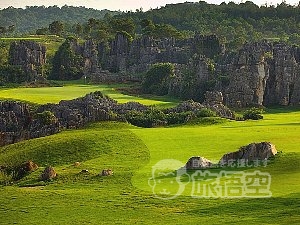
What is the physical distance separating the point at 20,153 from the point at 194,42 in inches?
3072

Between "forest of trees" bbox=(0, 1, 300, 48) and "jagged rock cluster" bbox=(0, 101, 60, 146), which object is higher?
"forest of trees" bbox=(0, 1, 300, 48)

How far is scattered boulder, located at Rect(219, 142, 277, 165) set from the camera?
30062mm

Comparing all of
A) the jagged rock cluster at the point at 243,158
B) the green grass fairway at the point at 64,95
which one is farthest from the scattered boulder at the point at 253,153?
the green grass fairway at the point at 64,95

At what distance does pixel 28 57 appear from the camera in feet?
342

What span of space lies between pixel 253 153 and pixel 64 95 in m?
46.8

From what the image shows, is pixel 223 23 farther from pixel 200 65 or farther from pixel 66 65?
pixel 200 65

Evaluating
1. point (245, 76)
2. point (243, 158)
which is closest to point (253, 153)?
point (243, 158)

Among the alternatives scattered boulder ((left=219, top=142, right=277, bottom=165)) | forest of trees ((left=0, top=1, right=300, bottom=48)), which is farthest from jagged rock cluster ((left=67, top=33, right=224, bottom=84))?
scattered boulder ((left=219, top=142, right=277, bottom=165))

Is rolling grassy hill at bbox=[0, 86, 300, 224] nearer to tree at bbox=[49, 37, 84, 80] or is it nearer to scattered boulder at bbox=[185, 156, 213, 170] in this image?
scattered boulder at bbox=[185, 156, 213, 170]

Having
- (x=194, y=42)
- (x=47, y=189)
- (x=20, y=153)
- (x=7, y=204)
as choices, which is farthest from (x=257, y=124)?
(x=194, y=42)

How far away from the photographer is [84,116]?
4975cm

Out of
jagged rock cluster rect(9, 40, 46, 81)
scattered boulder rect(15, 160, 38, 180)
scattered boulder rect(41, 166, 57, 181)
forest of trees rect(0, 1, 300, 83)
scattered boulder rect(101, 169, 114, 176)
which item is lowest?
scattered boulder rect(15, 160, 38, 180)

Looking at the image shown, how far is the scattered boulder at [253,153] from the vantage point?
3006 cm

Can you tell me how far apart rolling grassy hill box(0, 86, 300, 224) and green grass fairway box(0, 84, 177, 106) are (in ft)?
72.5
